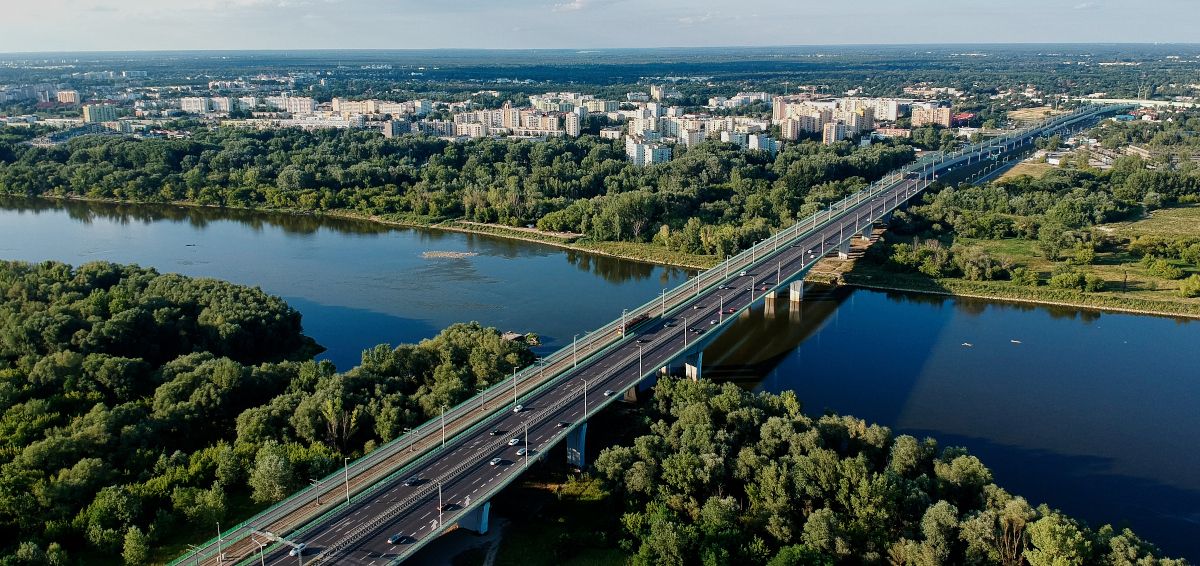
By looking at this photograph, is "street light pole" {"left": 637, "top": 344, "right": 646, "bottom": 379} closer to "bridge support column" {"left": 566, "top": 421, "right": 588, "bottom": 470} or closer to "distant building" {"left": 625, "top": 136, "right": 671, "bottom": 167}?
"bridge support column" {"left": 566, "top": 421, "right": 588, "bottom": 470}

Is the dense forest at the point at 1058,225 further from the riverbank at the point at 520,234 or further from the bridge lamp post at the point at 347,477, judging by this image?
the bridge lamp post at the point at 347,477

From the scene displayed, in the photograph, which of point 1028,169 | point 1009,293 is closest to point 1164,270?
point 1009,293

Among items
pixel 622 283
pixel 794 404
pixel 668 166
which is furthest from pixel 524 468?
pixel 668 166

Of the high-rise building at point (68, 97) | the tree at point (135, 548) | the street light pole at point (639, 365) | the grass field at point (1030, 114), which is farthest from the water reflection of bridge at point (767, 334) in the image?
the high-rise building at point (68, 97)

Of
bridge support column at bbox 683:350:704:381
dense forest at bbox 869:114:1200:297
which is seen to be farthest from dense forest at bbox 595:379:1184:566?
dense forest at bbox 869:114:1200:297

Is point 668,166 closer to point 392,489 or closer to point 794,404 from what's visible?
point 794,404
